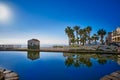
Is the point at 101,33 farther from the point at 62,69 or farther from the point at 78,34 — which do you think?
the point at 62,69

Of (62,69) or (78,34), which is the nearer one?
(62,69)

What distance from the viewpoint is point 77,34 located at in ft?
213

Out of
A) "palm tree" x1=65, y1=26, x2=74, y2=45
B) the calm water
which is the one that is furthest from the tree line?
the calm water

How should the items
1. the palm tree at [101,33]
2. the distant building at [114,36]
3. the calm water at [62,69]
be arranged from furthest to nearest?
the palm tree at [101,33], the distant building at [114,36], the calm water at [62,69]

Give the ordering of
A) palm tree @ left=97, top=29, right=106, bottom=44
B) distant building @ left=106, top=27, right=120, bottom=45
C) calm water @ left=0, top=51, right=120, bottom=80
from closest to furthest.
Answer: calm water @ left=0, top=51, right=120, bottom=80
distant building @ left=106, top=27, right=120, bottom=45
palm tree @ left=97, top=29, right=106, bottom=44

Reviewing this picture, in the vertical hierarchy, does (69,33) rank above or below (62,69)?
above

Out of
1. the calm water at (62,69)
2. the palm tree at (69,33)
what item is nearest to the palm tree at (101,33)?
the palm tree at (69,33)

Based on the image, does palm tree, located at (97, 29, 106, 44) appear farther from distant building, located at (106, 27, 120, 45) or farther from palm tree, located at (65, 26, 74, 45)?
palm tree, located at (65, 26, 74, 45)

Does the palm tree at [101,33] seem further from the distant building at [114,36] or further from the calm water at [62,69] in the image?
the calm water at [62,69]

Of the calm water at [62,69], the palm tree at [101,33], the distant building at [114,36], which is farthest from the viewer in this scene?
the palm tree at [101,33]

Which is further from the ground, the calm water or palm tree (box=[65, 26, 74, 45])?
palm tree (box=[65, 26, 74, 45])

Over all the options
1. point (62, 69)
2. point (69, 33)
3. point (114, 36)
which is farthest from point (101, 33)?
point (62, 69)

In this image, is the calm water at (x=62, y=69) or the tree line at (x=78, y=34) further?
the tree line at (x=78, y=34)

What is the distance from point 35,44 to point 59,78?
31249mm
